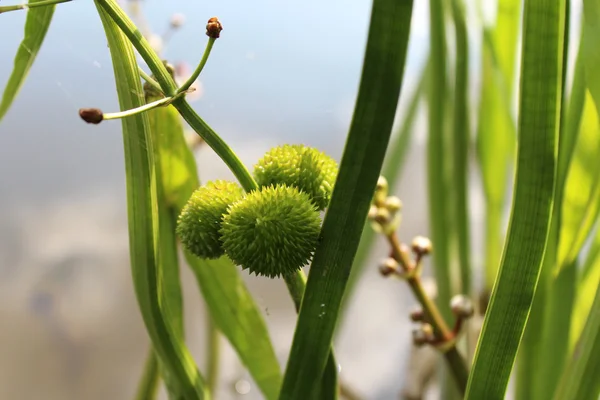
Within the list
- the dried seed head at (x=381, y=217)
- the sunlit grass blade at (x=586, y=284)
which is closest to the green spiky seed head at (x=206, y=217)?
the dried seed head at (x=381, y=217)

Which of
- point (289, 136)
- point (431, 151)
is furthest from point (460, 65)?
point (289, 136)

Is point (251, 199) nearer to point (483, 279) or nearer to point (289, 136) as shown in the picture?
point (289, 136)

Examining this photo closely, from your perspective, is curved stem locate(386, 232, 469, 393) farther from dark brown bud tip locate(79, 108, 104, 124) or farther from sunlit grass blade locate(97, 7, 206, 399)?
dark brown bud tip locate(79, 108, 104, 124)

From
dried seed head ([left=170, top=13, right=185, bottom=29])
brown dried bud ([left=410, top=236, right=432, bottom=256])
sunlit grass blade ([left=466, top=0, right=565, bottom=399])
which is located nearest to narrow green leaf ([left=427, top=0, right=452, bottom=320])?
brown dried bud ([left=410, top=236, right=432, bottom=256])

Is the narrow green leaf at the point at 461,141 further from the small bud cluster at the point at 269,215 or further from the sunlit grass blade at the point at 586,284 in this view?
the small bud cluster at the point at 269,215


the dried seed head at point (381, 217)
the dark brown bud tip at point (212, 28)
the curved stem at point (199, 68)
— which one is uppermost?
the dark brown bud tip at point (212, 28)
